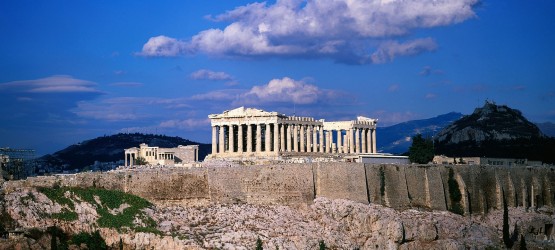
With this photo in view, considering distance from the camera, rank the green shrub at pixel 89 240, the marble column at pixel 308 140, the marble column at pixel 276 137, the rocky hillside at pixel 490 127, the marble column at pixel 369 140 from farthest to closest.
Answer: the rocky hillside at pixel 490 127 < the marble column at pixel 369 140 < the marble column at pixel 308 140 < the marble column at pixel 276 137 < the green shrub at pixel 89 240

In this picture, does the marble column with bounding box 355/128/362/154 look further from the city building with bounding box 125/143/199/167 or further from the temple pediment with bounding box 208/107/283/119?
the city building with bounding box 125/143/199/167

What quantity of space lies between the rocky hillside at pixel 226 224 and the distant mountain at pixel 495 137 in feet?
155

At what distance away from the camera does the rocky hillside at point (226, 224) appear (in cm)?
5833

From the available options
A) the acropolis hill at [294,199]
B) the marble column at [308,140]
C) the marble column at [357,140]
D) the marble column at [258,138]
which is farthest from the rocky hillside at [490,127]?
the marble column at [258,138]

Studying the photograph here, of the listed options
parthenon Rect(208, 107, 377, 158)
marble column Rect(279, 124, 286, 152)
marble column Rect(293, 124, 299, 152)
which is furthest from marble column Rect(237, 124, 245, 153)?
marble column Rect(293, 124, 299, 152)

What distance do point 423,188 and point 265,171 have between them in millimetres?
19001

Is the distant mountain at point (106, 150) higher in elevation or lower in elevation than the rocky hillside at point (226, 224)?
higher

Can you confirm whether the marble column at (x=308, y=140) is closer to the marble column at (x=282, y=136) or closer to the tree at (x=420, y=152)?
the marble column at (x=282, y=136)

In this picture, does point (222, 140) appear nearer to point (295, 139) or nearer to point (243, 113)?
point (243, 113)

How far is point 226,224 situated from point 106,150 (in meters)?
130

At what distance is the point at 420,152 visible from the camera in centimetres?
9325

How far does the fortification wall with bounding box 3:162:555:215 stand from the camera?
6625 cm

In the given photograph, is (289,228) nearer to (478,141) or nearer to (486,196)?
(486,196)

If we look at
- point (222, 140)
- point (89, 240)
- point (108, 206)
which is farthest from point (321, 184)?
point (89, 240)
